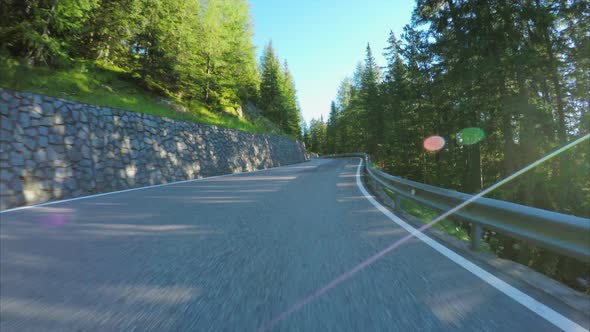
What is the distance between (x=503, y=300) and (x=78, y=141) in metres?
10.5

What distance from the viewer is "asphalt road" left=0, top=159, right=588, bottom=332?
6.21 ft

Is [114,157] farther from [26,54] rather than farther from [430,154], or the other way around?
[430,154]

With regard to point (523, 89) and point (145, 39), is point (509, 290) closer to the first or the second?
point (523, 89)

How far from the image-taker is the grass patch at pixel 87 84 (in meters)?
8.95

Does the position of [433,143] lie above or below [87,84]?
below

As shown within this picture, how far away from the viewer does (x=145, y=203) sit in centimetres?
664

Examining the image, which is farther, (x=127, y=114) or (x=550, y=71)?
(x=550, y=71)

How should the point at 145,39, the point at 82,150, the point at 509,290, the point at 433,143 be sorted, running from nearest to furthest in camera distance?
the point at 509,290
the point at 82,150
the point at 145,39
the point at 433,143

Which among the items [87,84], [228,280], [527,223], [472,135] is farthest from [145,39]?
[527,223]

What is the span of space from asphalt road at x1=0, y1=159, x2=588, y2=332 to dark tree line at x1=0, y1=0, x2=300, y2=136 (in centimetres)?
1106

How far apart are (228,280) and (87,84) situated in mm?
15086

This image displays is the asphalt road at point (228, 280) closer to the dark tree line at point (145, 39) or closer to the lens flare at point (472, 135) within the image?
the dark tree line at point (145, 39)

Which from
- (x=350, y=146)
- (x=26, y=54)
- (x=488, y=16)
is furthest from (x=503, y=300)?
(x=350, y=146)

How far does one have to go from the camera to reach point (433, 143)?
22.8 meters
